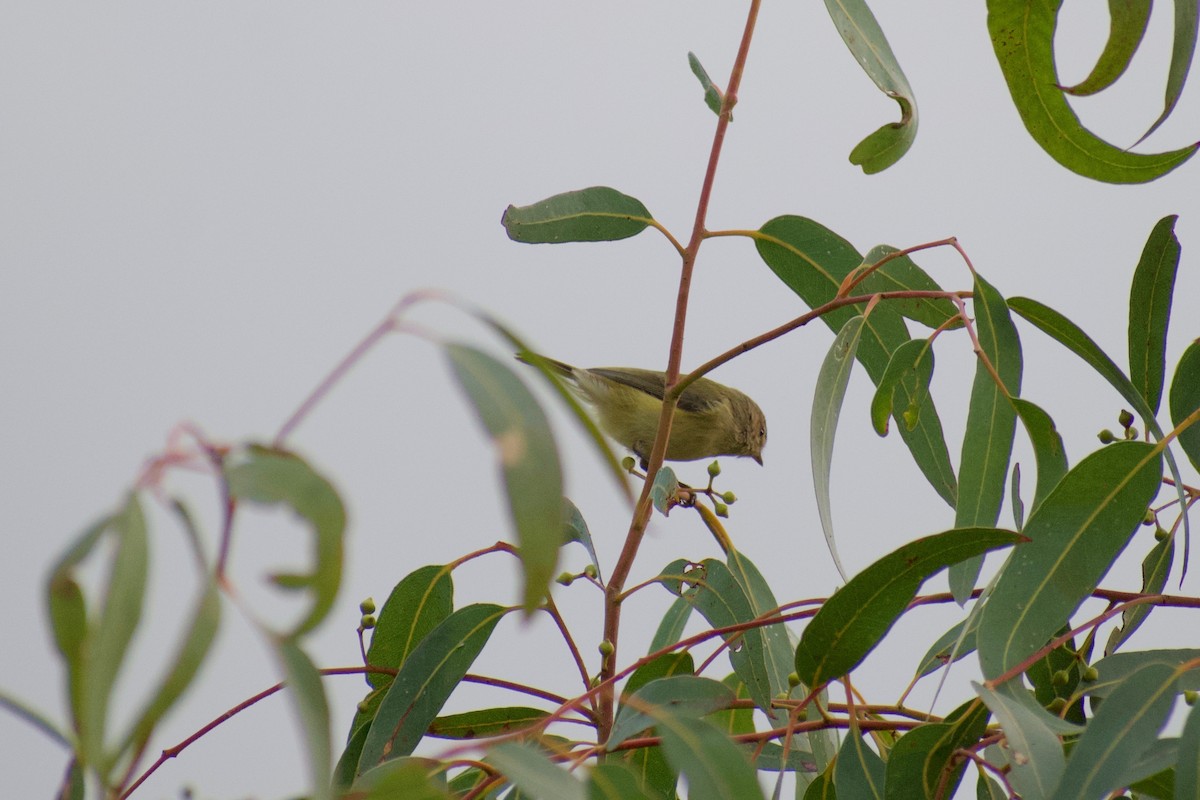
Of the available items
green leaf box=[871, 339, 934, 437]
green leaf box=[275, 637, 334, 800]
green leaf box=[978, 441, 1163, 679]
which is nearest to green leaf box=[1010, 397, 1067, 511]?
green leaf box=[978, 441, 1163, 679]

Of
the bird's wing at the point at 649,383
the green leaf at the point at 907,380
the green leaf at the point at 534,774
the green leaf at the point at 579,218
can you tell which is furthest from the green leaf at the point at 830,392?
the bird's wing at the point at 649,383

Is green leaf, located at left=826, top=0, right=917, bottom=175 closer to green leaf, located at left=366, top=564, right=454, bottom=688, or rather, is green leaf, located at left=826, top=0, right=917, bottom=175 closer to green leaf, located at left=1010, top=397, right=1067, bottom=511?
green leaf, located at left=1010, top=397, right=1067, bottom=511

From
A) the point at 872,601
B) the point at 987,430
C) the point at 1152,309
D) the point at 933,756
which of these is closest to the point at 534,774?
the point at 872,601

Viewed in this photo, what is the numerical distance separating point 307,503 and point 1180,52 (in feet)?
4.21

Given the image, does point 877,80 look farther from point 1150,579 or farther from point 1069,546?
point 1150,579

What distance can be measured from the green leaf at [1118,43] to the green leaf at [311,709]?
116cm

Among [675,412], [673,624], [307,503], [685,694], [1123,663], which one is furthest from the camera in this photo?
[675,412]

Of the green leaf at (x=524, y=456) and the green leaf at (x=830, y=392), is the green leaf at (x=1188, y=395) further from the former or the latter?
the green leaf at (x=524, y=456)

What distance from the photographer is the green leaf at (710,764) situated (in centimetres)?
106

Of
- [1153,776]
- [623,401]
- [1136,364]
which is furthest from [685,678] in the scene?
[623,401]

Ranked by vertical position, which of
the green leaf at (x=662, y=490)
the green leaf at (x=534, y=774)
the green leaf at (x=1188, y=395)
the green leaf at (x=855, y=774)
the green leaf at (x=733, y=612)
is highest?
the green leaf at (x=1188, y=395)

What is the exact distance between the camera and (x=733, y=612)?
1922 mm

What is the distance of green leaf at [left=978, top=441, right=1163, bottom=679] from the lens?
154 cm

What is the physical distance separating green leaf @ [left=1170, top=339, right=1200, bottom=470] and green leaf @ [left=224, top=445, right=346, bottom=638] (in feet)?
4.70
